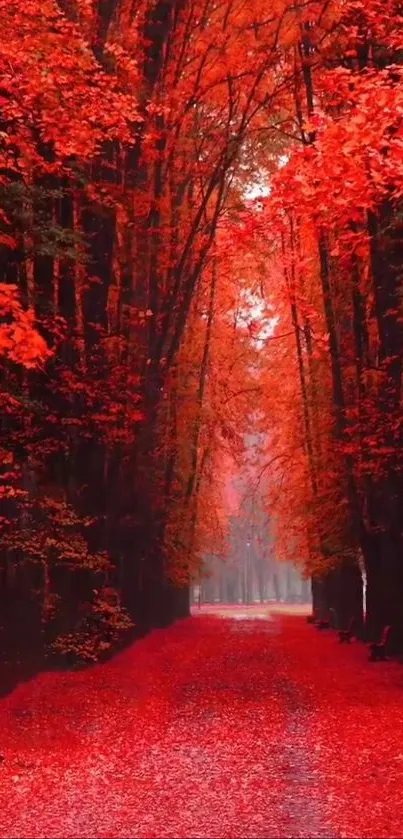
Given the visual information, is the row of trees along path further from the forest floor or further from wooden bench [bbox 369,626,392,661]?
the forest floor

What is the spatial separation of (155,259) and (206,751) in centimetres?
1168

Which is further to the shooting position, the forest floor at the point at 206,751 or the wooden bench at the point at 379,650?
the wooden bench at the point at 379,650

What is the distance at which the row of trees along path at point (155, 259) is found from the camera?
10335 millimetres

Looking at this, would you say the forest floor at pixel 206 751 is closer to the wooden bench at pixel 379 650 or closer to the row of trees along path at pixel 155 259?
the wooden bench at pixel 379 650

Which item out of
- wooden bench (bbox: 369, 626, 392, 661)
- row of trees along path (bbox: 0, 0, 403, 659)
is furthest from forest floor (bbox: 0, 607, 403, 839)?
Result: row of trees along path (bbox: 0, 0, 403, 659)

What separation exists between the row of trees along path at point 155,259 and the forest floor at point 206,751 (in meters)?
1.64

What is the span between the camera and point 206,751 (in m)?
8.77

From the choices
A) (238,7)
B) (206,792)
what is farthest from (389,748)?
(238,7)

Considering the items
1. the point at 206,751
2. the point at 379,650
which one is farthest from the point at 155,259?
the point at 206,751

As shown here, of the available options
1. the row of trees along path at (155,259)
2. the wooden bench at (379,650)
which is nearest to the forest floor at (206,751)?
the wooden bench at (379,650)

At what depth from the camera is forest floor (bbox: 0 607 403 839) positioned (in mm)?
6445

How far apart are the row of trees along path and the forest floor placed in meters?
1.64

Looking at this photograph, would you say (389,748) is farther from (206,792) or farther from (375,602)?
(375,602)

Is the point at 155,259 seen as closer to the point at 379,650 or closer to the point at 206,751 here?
the point at 379,650
